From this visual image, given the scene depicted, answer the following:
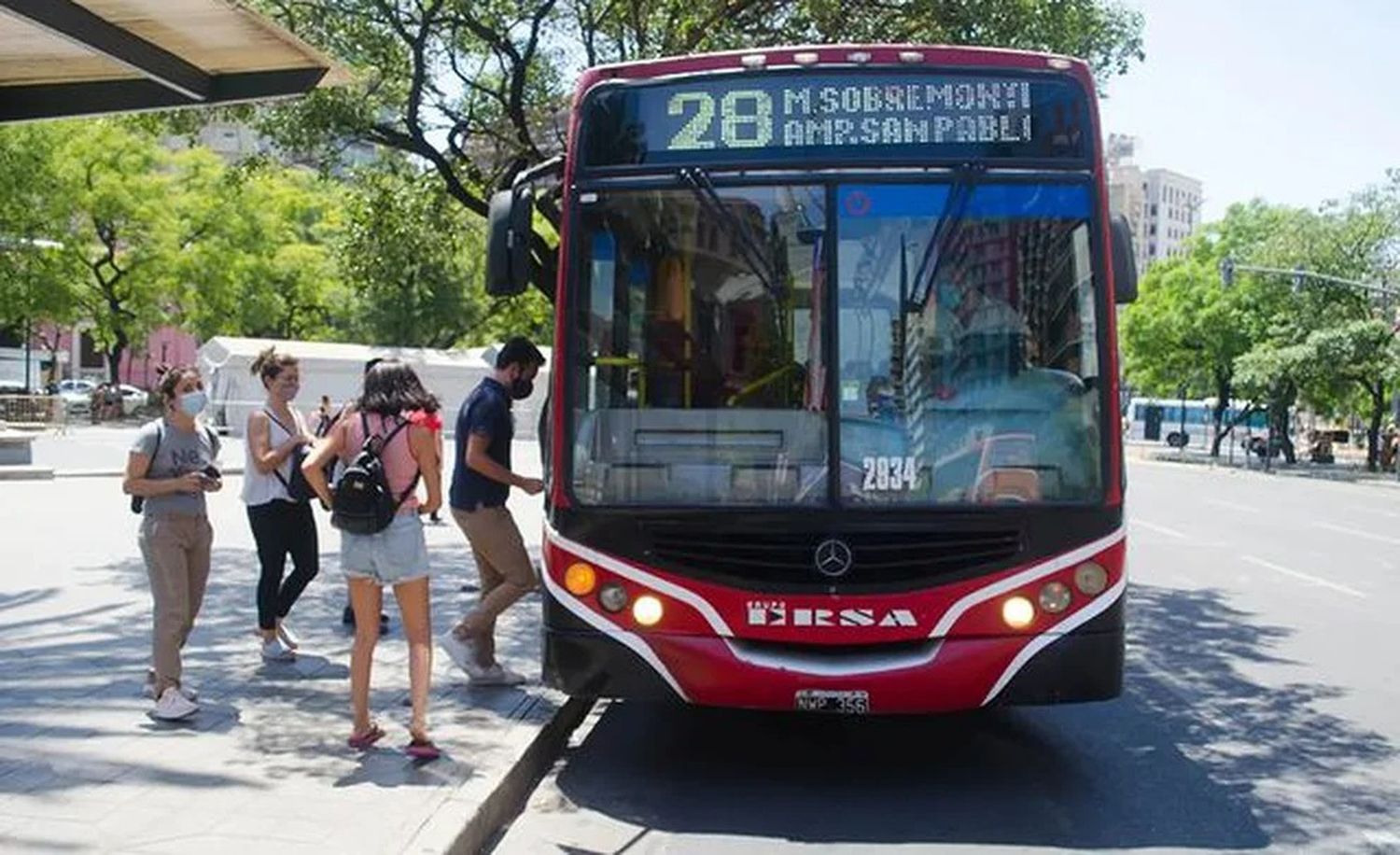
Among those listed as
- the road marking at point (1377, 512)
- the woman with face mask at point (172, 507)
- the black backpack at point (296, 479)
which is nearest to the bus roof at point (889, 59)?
the woman with face mask at point (172, 507)

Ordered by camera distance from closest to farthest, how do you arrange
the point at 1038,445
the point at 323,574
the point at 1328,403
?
the point at 1038,445
the point at 323,574
the point at 1328,403

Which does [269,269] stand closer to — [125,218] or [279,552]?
[125,218]

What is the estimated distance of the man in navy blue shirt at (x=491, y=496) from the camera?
25.5ft

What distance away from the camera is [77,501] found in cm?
1983

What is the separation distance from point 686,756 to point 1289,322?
4801 centimetres

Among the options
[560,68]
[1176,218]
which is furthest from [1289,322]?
[1176,218]

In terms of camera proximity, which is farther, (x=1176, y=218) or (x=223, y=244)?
(x=1176, y=218)

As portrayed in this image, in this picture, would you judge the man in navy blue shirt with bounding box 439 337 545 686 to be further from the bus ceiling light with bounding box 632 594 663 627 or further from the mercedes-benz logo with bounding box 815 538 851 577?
the mercedes-benz logo with bounding box 815 538 851 577

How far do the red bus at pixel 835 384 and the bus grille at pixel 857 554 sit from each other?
11 millimetres

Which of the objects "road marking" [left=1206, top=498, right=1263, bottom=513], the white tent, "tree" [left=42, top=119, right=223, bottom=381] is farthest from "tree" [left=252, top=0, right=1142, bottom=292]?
"tree" [left=42, top=119, right=223, bottom=381]

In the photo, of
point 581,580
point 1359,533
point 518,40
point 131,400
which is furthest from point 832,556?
point 131,400

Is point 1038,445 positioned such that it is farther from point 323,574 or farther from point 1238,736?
point 323,574

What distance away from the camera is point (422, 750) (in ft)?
20.4

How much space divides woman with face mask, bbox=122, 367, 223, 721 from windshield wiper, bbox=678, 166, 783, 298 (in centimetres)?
254
